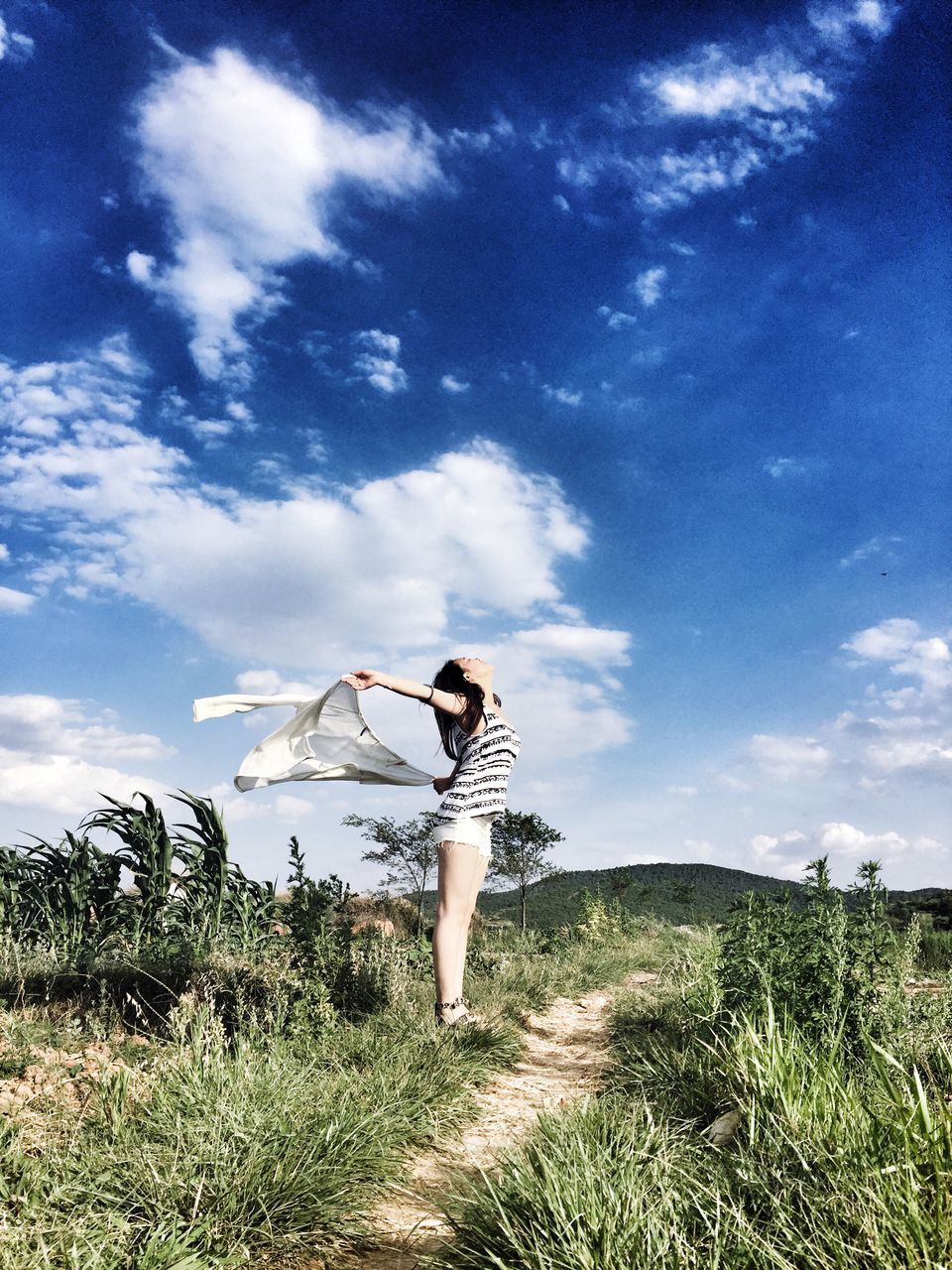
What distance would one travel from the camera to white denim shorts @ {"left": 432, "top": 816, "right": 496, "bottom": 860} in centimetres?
558

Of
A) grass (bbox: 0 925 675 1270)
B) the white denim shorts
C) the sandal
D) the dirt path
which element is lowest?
the dirt path

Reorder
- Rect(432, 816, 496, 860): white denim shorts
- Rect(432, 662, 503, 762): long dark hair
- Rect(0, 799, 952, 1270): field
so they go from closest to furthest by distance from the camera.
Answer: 1. Rect(0, 799, 952, 1270): field
2. Rect(432, 816, 496, 860): white denim shorts
3. Rect(432, 662, 503, 762): long dark hair

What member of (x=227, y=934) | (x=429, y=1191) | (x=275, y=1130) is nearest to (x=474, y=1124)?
(x=429, y=1191)

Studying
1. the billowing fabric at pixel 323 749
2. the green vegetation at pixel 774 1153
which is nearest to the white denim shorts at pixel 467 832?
the billowing fabric at pixel 323 749

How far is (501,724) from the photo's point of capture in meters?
5.87

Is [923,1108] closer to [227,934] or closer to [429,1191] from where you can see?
[429,1191]

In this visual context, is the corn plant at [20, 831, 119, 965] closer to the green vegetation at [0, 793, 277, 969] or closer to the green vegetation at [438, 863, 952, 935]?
the green vegetation at [0, 793, 277, 969]

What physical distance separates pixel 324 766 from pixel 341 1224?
3800 mm

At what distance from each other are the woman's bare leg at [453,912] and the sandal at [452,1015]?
0.04 metres

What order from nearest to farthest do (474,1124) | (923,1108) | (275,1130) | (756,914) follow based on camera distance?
(923,1108) → (275,1130) → (474,1124) → (756,914)

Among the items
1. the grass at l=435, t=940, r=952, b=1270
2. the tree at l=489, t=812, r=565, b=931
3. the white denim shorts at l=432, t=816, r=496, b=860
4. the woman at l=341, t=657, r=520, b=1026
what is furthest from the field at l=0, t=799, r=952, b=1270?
the tree at l=489, t=812, r=565, b=931

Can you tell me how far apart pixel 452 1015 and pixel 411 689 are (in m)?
2.09

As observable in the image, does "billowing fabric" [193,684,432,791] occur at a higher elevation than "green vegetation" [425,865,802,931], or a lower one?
higher

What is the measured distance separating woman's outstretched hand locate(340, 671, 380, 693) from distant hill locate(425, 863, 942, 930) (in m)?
14.2
